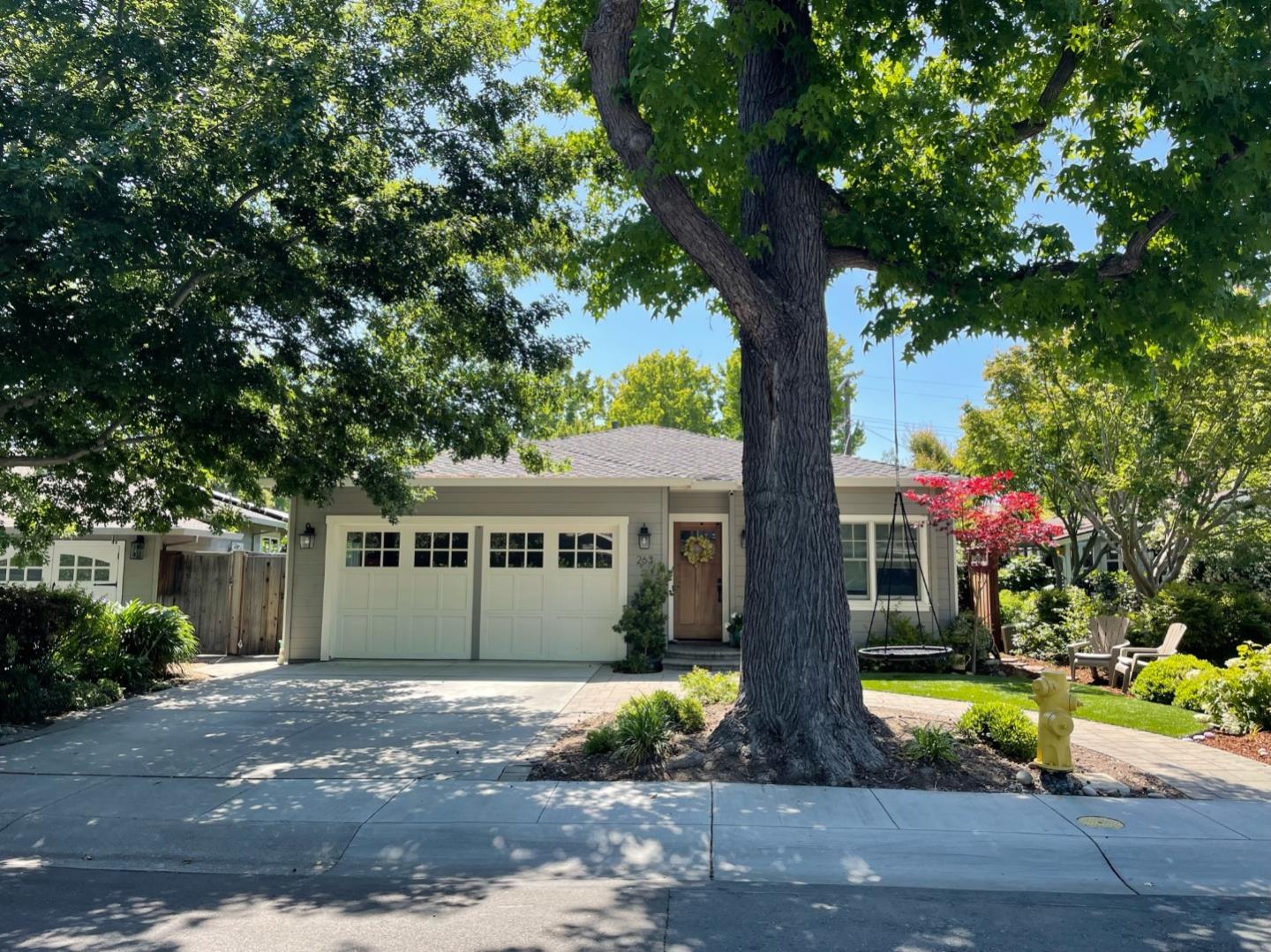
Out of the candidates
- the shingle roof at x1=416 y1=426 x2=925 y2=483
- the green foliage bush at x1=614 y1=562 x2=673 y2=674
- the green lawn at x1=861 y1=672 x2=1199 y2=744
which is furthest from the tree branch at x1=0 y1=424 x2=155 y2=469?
the green lawn at x1=861 y1=672 x2=1199 y2=744

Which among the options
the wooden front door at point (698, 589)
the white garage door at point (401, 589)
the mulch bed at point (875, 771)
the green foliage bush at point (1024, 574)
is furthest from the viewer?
the green foliage bush at point (1024, 574)

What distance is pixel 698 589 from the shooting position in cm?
1678

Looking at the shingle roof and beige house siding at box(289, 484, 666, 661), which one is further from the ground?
the shingle roof

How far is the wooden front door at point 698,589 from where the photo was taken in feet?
54.7

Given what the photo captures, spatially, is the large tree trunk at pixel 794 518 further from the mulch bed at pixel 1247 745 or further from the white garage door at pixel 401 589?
the white garage door at pixel 401 589

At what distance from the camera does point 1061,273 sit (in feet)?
26.4

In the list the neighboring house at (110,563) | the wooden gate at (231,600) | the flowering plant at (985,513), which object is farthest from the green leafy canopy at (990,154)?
the neighboring house at (110,563)

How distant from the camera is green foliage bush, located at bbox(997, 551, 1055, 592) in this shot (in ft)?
72.9

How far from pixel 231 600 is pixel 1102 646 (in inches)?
618

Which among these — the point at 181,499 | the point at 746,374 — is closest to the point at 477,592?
the point at 181,499

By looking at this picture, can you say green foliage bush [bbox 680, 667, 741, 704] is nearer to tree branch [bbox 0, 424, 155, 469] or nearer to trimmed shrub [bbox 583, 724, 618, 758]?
trimmed shrub [bbox 583, 724, 618, 758]

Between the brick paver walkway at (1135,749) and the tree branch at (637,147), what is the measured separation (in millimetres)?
4718

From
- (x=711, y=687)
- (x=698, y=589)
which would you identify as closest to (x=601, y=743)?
(x=711, y=687)

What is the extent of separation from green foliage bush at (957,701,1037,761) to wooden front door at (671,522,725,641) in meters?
8.19
